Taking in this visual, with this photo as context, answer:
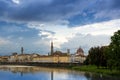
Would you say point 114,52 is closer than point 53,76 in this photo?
Yes

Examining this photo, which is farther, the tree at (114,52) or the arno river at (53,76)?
the tree at (114,52)

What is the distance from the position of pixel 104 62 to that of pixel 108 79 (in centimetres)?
3684

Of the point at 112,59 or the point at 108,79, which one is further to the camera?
the point at 112,59

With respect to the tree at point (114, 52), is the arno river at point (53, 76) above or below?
below

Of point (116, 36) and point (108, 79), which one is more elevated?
point (116, 36)

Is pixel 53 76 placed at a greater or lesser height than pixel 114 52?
lesser

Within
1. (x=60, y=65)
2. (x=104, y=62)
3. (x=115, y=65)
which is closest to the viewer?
(x=115, y=65)

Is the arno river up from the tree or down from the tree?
down

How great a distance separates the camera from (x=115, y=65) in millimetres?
79438

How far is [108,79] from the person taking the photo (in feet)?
230

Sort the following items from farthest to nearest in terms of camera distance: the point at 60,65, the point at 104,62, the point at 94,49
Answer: the point at 60,65
the point at 94,49
the point at 104,62

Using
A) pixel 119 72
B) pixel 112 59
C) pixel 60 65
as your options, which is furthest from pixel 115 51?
pixel 60 65

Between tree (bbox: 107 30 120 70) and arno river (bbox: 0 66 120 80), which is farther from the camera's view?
tree (bbox: 107 30 120 70)

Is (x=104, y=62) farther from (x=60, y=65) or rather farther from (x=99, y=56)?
(x=60, y=65)
